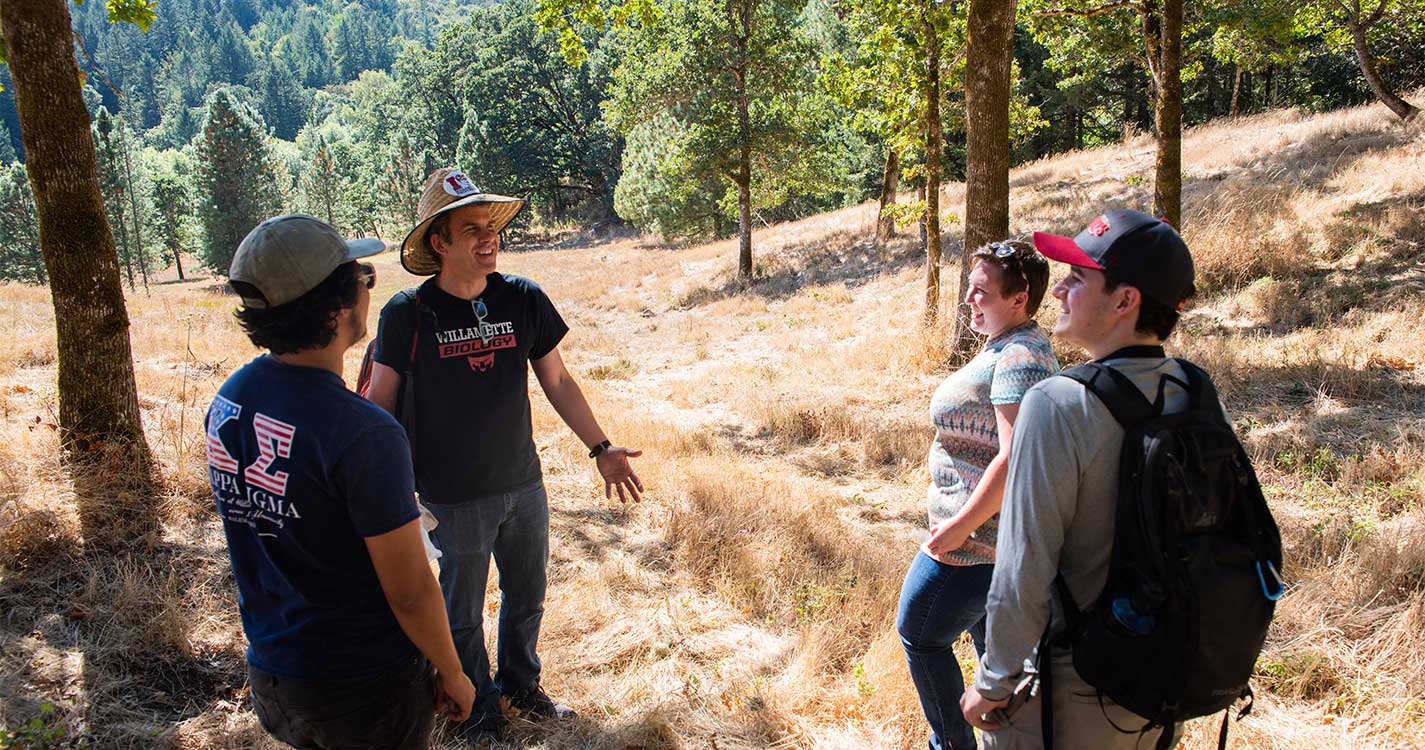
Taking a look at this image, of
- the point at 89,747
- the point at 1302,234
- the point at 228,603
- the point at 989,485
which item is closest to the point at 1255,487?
the point at 989,485

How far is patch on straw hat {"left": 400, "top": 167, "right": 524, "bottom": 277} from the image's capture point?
2830 mm

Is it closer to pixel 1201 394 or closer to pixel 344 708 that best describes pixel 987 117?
pixel 1201 394

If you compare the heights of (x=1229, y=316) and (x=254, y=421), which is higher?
(x=254, y=421)

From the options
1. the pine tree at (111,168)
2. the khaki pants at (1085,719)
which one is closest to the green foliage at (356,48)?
the pine tree at (111,168)

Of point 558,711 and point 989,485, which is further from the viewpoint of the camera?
point 558,711

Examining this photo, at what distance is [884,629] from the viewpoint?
12.3 feet

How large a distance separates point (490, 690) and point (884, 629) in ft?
6.07

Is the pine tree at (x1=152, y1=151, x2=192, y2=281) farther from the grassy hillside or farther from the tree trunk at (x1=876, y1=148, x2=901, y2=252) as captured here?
the grassy hillside

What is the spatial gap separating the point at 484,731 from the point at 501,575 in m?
0.62

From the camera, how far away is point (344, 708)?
183 cm

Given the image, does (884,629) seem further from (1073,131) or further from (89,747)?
(1073,131)

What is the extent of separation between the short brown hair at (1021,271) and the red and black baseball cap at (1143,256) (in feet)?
2.21

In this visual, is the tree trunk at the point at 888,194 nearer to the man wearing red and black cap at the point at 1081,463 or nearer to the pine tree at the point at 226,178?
the man wearing red and black cap at the point at 1081,463

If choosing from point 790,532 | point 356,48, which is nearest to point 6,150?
point 356,48
